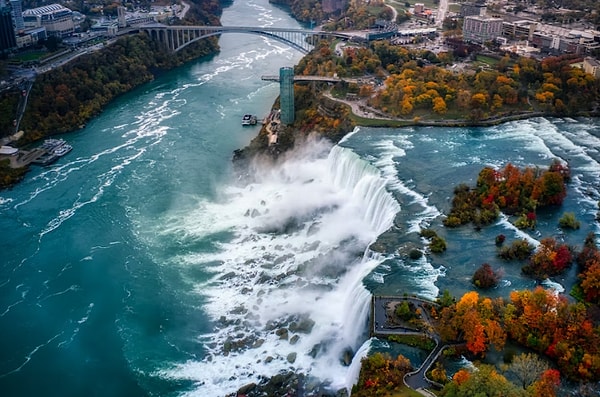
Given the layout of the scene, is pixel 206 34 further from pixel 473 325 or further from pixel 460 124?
pixel 473 325

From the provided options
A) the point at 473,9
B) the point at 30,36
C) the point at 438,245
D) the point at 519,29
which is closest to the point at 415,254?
the point at 438,245

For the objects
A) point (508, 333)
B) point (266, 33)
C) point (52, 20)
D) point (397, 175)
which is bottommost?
point (508, 333)

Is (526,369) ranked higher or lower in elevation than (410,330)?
higher

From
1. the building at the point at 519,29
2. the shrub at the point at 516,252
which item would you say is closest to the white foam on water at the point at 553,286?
the shrub at the point at 516,252

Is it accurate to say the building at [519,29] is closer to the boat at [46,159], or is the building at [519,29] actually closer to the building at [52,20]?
the boat at [46,159]

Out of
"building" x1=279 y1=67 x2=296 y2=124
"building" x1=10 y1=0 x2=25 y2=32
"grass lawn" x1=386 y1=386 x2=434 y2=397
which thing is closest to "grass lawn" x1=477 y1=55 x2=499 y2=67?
"building" x1=279 y1=67 x2=296 y2=124

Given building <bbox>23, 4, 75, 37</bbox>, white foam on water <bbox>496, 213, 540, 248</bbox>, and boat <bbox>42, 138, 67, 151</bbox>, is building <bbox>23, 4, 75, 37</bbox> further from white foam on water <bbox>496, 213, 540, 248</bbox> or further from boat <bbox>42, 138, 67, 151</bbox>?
white foam on water <bbox>496, 213, 540, 248</bbox>

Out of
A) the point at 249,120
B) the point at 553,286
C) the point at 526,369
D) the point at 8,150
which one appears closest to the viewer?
the point at 526,369
